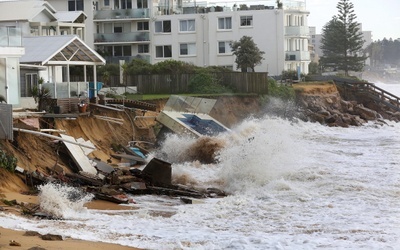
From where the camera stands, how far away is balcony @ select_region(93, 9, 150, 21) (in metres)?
71.4

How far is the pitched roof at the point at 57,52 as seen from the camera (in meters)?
38.8

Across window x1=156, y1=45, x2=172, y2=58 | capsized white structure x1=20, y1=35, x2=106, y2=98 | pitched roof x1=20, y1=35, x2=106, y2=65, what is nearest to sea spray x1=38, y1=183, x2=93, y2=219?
capsized white structure x1=20, y1=35, x2=106, y2=98

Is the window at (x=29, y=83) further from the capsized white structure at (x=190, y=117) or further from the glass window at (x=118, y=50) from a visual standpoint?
the glass window at (x=118, y=50)

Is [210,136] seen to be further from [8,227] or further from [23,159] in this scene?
[8,227]

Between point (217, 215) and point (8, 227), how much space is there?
19.8ft

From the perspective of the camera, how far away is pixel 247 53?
65188 mm

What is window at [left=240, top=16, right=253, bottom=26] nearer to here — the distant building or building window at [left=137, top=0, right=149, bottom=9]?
building window at [left=137, top=0, right=149, bottom=9]

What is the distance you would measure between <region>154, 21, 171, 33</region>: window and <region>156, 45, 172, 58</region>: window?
48.7 inches

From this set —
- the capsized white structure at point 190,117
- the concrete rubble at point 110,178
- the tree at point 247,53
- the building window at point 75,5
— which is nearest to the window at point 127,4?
the building window at point 75,5

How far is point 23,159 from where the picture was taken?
Answer: 2750 centimetres

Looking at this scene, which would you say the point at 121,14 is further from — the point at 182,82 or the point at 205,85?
the point at 205,85

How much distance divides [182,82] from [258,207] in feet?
111

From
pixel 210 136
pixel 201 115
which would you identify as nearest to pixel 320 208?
pixel 210 136

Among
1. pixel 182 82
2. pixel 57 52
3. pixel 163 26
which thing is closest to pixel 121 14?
pixel 163 26
